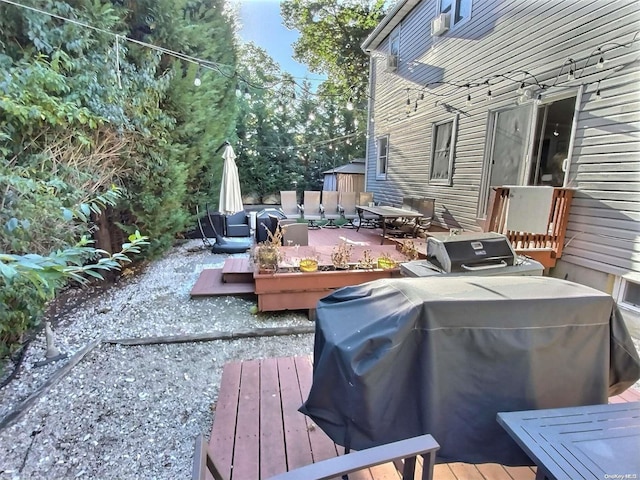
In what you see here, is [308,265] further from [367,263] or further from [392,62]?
[392,62]

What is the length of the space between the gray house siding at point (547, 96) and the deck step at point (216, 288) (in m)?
3.99

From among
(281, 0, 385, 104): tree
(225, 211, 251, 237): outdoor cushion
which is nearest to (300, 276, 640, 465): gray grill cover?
(225, 211, 251, 237): outdoor cushion

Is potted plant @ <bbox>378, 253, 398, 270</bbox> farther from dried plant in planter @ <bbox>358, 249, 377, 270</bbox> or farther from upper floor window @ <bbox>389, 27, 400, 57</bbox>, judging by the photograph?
upper floor window @ <bbox>389, 27, 400, 57</bbox>

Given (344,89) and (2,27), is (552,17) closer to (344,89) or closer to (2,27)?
(2,27)

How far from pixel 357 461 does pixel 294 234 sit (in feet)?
15.2

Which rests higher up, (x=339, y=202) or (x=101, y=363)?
(x=339, y=202)

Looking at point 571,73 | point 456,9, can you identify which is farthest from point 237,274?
point 456,9

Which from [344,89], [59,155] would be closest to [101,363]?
[59,155]

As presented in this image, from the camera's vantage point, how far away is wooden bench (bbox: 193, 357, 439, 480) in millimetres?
1003

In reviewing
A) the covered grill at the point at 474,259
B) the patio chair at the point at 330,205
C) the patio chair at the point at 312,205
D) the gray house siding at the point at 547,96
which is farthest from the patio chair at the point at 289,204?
the covered grill at the point at 474,259

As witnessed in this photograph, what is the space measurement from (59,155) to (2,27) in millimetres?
1261

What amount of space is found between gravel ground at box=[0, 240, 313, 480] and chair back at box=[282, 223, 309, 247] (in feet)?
4.35

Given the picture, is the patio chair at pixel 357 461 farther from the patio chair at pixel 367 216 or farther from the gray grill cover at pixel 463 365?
the patio chair at pixel 367 216

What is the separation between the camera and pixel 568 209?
4219 millimetres
